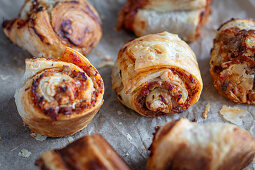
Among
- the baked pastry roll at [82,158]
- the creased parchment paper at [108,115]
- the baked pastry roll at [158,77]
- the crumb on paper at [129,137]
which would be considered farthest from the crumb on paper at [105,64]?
the baked pastry roll at [82,158]

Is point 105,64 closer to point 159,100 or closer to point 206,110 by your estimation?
point 159,100

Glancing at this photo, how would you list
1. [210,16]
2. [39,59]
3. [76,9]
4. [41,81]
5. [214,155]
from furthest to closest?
[210,16] → [76,9] → [39,59] → [41,81] → [214,155]

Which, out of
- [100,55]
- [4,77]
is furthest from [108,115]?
[4,77]

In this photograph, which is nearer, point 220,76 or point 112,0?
point 220,76

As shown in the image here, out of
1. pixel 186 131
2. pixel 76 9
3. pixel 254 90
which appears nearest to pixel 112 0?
pixel 76 9

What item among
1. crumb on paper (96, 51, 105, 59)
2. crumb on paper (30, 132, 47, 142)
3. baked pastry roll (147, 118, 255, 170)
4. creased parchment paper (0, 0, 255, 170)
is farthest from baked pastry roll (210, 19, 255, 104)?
crumb on paper (30, 132, 47, 142)

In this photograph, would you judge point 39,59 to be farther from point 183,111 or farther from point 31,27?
point 183,111

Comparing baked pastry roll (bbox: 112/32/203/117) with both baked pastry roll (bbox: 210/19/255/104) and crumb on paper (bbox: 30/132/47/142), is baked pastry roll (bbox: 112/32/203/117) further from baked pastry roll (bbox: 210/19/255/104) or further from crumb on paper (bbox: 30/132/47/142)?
crumb on paper (bbox: 30/132/47/142)
